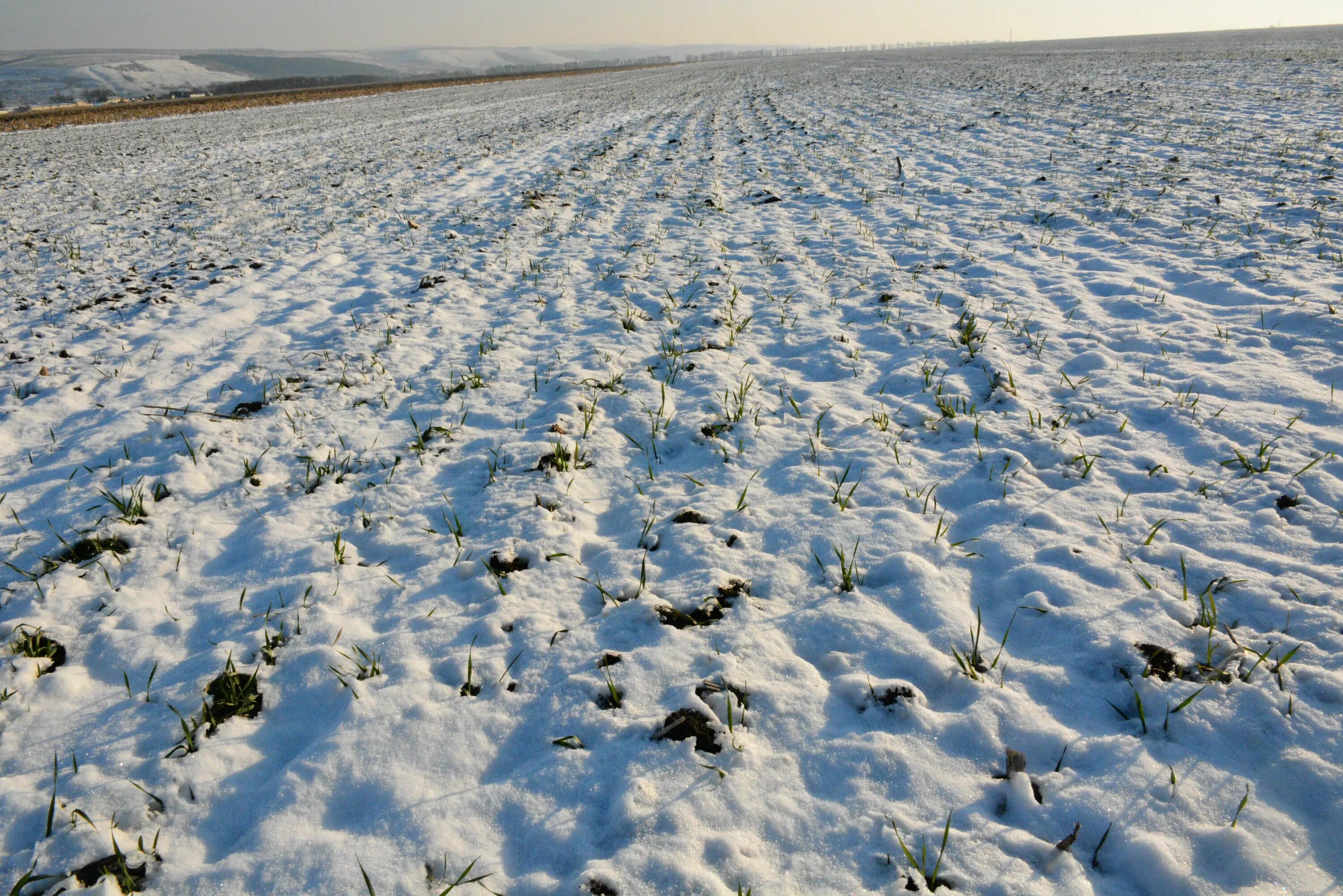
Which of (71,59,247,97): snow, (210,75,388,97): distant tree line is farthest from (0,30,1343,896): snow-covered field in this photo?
(71,59,247,97): snow

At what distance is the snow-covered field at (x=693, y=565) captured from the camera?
6.62 ft

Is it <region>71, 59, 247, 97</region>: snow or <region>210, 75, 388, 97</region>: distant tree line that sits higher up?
<region>71, 59, 247, 97</region>: snow

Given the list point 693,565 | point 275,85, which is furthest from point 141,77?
point 693,565

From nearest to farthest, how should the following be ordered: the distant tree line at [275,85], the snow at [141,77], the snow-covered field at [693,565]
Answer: the snow-covered field at [693,565]
the distant tree line at [275,85]
the snow at [141,77]

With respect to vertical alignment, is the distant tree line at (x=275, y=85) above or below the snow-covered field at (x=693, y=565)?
above

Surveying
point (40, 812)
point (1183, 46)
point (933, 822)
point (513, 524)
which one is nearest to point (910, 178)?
point (513, 524)

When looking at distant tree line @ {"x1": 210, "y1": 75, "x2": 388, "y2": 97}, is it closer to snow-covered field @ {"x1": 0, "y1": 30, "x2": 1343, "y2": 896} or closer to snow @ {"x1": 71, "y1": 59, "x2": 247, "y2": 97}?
snow @ {"x1": 71, "y1": 59, "x2": 247, "y2": 97}

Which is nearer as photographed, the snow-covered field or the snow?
the snow-covered field

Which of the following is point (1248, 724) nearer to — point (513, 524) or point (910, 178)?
point (513, 524)

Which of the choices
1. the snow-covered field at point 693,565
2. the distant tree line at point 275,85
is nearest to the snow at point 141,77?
the distant tree line at point 275,85

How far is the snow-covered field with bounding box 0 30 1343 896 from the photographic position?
2.02 metres

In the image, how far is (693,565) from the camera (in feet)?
10.2

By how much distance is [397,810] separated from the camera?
2.12m

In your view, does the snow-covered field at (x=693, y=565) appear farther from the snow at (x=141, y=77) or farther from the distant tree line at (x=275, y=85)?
the snow at (x=141, y=77)
